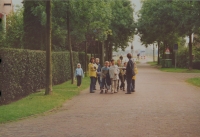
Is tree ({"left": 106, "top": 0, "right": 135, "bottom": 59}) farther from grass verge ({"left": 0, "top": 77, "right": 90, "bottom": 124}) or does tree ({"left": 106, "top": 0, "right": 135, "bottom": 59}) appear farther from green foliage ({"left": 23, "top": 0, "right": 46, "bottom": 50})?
grass verge ({"left": 0, "top": 77, "right": 90, "bottom": 124})

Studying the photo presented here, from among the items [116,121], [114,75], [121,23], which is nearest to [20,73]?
[114,75]

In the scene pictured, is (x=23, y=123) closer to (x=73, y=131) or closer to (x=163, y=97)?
(x=73, y=131)

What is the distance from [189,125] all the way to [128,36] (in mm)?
50167

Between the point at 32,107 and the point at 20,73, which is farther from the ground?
the point at 20,73

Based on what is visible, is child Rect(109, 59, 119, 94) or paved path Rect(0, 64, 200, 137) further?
child Rect(109, 59, 119, 94)

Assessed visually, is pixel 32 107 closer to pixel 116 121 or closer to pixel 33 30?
pixel 116 121

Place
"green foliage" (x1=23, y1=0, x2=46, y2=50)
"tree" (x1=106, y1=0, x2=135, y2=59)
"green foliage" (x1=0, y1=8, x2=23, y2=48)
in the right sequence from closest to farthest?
"green foliage" (x1=23, y1=0, x2=46, y2=50) → "green foliage" (x1=0, y1=8, x2=23, y2=48) → "tree" (x1=106, y1=0, x2=135, y2=59)

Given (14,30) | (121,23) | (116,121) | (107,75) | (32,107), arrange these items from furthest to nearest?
(121,23) → (14,30) → (107,75) → (32,107) → (116,121)

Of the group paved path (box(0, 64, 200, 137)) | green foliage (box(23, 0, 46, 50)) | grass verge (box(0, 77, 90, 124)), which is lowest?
paved path (box(0, 64, 200, 137))

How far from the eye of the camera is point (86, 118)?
11156 millimetres

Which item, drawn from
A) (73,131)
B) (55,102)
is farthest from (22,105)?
(73,131)

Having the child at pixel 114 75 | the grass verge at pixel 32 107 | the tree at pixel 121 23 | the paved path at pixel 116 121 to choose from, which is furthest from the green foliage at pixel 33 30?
the paved path at pixel 116 121

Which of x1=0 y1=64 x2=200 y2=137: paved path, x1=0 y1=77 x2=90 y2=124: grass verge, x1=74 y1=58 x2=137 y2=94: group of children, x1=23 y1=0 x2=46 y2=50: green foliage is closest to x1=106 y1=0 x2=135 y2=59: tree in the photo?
x1=23 y1=0 x2=46 y2=50: green foliage

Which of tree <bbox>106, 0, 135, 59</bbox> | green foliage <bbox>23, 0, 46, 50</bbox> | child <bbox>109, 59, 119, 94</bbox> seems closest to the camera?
child <bbox>109, 59, 119, 94</bbox>
